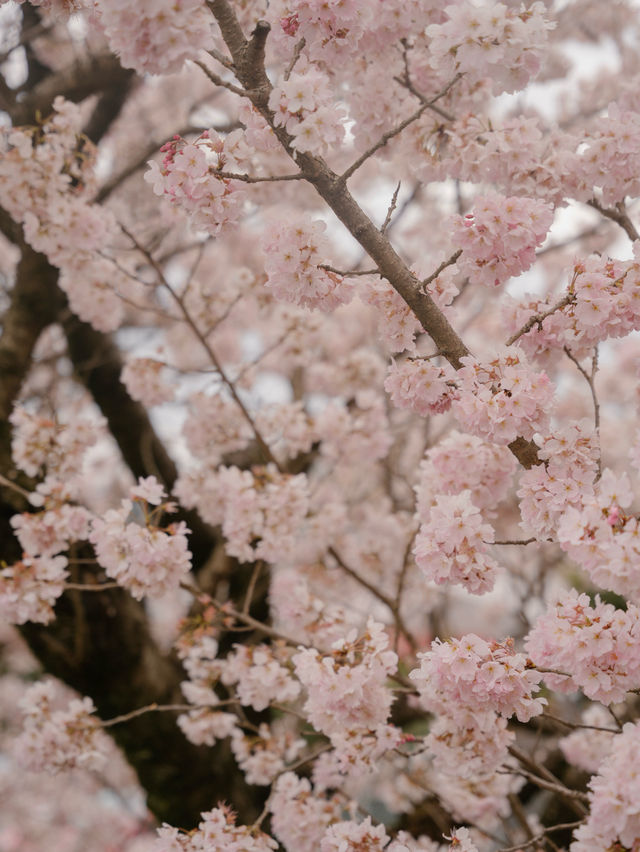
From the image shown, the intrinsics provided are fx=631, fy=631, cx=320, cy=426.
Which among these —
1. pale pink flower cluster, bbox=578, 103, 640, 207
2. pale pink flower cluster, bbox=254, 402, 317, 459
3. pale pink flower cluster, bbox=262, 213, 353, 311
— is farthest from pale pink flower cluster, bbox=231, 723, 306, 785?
pale pink flower cluster, bbox=578, 103, 640, 207

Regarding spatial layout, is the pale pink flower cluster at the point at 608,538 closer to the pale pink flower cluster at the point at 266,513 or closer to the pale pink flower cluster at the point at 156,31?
the pale pink flower cluster at the point at 156,31

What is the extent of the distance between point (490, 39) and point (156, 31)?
819 mm

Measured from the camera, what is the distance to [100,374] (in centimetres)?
474

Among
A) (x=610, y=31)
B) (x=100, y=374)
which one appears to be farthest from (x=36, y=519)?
(x=610, y=31)

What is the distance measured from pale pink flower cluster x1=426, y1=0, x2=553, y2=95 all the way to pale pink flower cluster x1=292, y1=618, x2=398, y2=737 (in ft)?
5.24

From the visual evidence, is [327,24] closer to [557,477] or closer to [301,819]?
[557,477]

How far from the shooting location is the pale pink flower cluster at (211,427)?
3.30 meters

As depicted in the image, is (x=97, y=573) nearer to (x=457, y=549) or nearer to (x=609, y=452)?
(x=457, y=549)

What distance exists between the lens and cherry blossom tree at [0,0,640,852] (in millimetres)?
1609

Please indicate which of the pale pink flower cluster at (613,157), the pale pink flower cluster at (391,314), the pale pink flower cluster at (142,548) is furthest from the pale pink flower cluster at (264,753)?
the pale pink flower cluster at (613,157)

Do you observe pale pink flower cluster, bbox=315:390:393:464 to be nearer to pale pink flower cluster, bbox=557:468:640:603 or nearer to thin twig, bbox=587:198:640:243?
thin twig, bbox=587:198:640:243

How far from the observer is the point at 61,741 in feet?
8.08

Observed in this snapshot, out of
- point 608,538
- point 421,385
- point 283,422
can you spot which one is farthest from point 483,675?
point 283,422

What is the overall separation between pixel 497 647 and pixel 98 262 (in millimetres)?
2549
